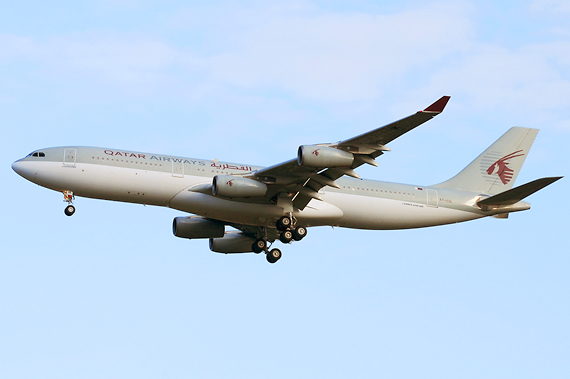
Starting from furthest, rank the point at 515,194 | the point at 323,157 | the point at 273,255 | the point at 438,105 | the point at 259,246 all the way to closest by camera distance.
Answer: the point at 259,246 → the point at 273,255 → the point at 515,194 → the point at 323,157 → the point at 438,105

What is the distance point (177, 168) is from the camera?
38969mm

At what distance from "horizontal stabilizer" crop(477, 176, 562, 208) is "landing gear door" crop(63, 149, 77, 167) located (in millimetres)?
21817

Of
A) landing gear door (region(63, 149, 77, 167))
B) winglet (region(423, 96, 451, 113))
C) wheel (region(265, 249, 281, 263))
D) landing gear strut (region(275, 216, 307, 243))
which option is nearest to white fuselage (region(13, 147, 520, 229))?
landing gear door (region(63, 149, 77, 167))

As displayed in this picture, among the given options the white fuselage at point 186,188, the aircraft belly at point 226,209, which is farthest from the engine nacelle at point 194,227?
the aircraft belly at point 226,209

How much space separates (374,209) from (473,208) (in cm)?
618

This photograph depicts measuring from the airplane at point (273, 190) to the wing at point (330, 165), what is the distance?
0.05m

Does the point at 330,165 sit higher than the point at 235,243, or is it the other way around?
the point at 330,165

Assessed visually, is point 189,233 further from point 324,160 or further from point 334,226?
point 324,160

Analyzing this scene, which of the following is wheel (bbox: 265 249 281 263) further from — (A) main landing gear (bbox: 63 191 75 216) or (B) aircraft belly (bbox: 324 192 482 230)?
(A) main landing gear (bbox: 63 191 75 216)

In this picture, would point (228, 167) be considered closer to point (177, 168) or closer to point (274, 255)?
point (177, 168)

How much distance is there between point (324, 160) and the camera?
116 feet

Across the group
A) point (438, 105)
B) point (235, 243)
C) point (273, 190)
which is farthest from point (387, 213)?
point (438, 105)

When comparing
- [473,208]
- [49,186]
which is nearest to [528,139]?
[473,208]

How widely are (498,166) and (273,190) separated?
15.3 m
